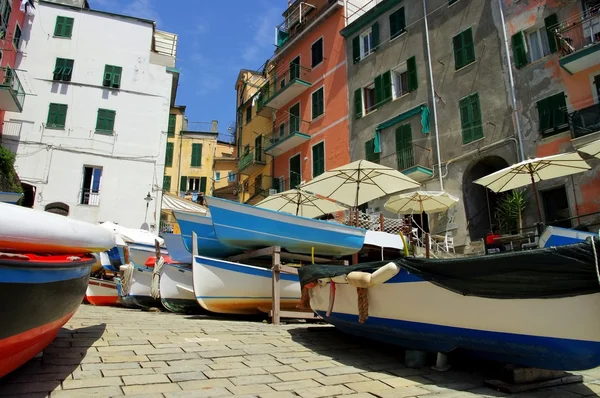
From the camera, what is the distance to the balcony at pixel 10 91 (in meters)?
18.8

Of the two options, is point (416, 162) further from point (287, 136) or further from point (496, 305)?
point (496, 305)

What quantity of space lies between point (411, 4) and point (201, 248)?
15920mm

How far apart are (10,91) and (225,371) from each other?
2094 centimetres

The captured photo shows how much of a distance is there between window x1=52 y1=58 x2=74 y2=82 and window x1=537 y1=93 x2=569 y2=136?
23.2m

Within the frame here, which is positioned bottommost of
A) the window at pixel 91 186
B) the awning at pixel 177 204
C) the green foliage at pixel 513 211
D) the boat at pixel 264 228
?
the boat at pixel 264 228

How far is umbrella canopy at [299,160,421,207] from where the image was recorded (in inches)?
409

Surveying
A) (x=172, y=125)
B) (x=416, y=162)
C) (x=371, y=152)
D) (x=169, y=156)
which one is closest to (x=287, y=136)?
(x=371, y=152)

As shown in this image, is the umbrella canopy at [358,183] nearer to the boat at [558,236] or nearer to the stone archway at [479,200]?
the boat at [558,236]

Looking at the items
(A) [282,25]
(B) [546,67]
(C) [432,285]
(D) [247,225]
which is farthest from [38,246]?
(A) [282,25]

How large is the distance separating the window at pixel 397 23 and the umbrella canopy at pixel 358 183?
11318 millimetres

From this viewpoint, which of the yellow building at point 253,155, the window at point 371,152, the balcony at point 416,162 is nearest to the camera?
the balcony at point 416,162

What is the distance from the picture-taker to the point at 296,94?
83.5 feet

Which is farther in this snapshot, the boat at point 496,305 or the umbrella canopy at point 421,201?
the umbrella canopy at point 421,201

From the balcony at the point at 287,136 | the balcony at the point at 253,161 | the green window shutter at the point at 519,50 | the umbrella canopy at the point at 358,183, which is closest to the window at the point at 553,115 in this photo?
the green window shutter at the point at 519,50
